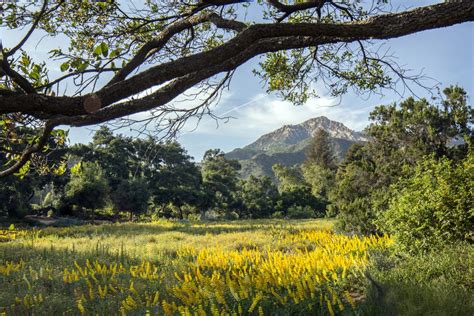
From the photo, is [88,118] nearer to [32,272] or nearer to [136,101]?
[136,101]

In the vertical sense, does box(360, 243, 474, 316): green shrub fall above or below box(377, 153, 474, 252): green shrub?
below

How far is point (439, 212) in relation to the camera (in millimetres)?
6781

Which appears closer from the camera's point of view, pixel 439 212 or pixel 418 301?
pixel 418 301

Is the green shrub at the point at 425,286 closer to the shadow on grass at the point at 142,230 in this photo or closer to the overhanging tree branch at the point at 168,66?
the overhanging tree branch at the point at 168,66

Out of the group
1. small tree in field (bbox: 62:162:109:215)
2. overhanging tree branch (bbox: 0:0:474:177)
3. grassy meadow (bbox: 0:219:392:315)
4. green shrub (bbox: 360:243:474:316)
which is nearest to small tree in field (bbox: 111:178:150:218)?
small tree in field (bbox: 62:162:109:215)

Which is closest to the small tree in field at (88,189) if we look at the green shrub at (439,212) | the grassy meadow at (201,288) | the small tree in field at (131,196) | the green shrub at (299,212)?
the small tree in field at (131,196)

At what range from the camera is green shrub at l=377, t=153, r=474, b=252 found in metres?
6.69

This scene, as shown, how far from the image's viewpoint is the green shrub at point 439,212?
6.69 meters

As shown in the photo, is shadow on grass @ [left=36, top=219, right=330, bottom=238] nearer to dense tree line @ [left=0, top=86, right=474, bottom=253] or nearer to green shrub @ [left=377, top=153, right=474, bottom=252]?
dense tree line @ [left=0, top=86, right=474, bottom=253]

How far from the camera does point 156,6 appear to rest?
5152mm

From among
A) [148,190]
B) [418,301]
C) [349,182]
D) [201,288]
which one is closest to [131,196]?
[148,190]

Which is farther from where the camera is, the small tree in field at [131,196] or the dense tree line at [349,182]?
the small tree in field at [131,196]

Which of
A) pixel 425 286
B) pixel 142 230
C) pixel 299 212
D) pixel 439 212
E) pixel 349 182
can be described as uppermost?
pixel 349 182

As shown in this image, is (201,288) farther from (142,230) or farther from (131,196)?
(131,196)
